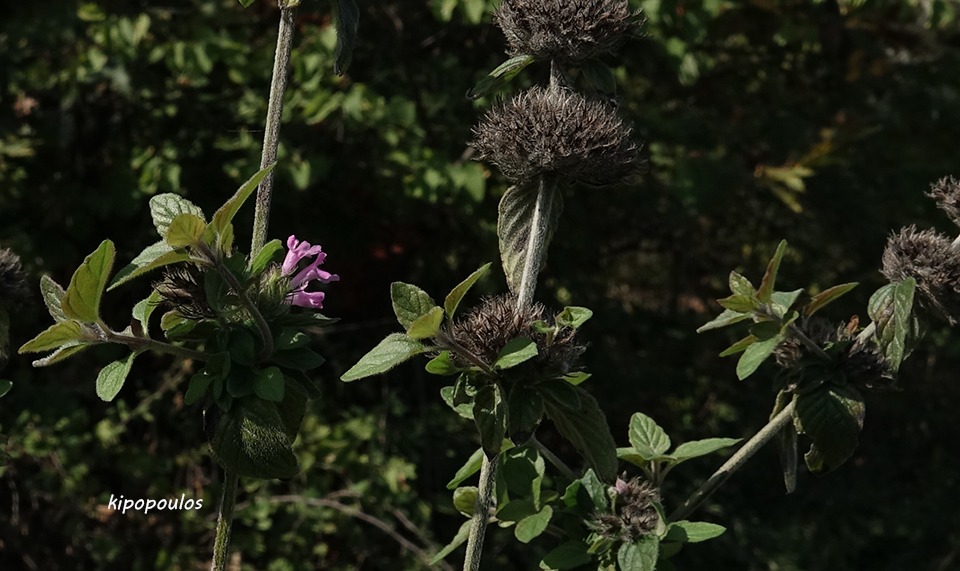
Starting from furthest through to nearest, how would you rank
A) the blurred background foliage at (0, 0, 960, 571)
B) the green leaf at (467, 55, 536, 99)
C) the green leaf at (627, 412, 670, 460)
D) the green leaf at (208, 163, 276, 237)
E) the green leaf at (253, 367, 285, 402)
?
the blurred background foliage at (0, 0, 960, 571), the green leaf at (627, 412, 670, 460), the green leaf at (467, 55, 536, 99), the green leaf at (253, 367, 285, 402), the green leaf at (208, 163, 276, 237)

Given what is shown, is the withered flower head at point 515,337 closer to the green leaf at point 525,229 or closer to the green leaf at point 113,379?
the green leaf at point 525,229

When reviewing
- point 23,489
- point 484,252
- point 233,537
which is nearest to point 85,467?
point 23,489

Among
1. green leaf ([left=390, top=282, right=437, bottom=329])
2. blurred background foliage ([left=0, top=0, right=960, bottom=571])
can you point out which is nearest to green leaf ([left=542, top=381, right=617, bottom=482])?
green leaf ([left=390, top=282, right=437, bottom=329])

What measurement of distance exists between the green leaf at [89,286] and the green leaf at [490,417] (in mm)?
355

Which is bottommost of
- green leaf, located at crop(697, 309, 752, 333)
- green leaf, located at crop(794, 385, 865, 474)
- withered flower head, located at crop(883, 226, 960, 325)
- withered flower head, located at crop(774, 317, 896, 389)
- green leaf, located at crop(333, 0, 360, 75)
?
green leaf, located at crop(794, 385, 865, 474)

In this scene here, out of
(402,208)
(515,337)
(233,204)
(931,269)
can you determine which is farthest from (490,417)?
(402,208)

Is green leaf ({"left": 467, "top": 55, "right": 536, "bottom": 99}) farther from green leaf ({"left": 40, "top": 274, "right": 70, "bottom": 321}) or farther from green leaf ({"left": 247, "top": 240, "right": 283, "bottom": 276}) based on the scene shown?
green leaf ({"left": 40, "top": 274, "right": 70, "bottom": 321})

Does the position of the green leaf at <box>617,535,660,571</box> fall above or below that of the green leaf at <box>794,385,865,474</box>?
below

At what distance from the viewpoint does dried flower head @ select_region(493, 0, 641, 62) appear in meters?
1.16

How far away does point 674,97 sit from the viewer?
12.7 ft

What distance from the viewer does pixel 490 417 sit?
3.61ft

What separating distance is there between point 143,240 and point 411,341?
2.62 meters

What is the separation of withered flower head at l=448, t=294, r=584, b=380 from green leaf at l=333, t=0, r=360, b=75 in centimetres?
29

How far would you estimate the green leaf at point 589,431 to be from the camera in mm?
1156
